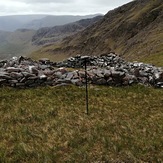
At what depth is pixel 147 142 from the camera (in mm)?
13008

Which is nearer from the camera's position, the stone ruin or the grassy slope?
the grassy slope

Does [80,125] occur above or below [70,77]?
below

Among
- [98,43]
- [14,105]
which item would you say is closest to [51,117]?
[14,105]

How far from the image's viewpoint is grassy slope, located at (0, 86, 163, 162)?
482 inches

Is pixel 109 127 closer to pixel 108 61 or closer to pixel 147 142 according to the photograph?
pixel 147 142

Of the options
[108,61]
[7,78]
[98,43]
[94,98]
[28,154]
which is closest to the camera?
[28,154]

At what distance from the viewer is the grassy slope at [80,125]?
40.1 ft

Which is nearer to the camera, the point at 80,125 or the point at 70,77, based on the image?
the point at 80,125

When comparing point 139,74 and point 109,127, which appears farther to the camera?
point 139,74

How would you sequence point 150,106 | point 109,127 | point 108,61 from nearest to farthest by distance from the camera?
1. point 109,127
2. point 150,106
3. point 108,61

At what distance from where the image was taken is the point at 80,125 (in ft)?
51.1

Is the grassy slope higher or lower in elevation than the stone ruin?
lower

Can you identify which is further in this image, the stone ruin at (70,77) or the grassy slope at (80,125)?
the stone ruin at (70,77)

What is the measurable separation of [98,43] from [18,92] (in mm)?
149595
